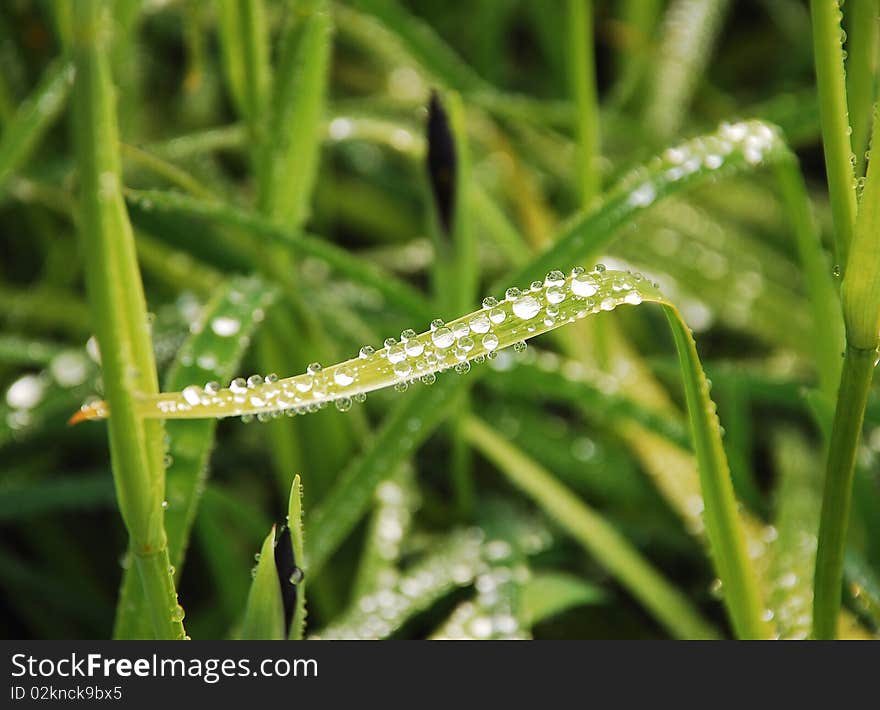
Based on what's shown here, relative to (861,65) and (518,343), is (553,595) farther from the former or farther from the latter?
(861,65)

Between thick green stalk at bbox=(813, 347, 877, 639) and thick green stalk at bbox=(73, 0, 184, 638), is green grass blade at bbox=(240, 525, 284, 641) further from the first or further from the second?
thick green stalk at bbox=(813, 347, 877, 639)

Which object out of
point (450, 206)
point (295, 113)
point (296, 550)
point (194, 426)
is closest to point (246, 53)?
point (295, 113)

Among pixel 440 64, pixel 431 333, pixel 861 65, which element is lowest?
pixel 431 333

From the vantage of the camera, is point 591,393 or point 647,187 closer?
point 647,187

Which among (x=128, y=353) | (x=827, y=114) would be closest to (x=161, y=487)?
(x=128, y=353)

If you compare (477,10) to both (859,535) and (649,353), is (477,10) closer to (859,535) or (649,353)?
(649,353)

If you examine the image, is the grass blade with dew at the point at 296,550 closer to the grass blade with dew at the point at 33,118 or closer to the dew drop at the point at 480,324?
the dew drop at the point at 480,324

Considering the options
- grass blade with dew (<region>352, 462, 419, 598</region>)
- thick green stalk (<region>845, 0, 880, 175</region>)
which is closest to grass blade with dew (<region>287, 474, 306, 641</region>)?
grass blade with dew (<region>352, 462, 419, 598</region>)

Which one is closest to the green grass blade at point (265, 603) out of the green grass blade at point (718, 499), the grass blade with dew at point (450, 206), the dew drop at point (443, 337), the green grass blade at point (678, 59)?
the dew drop at point (443, 337)
